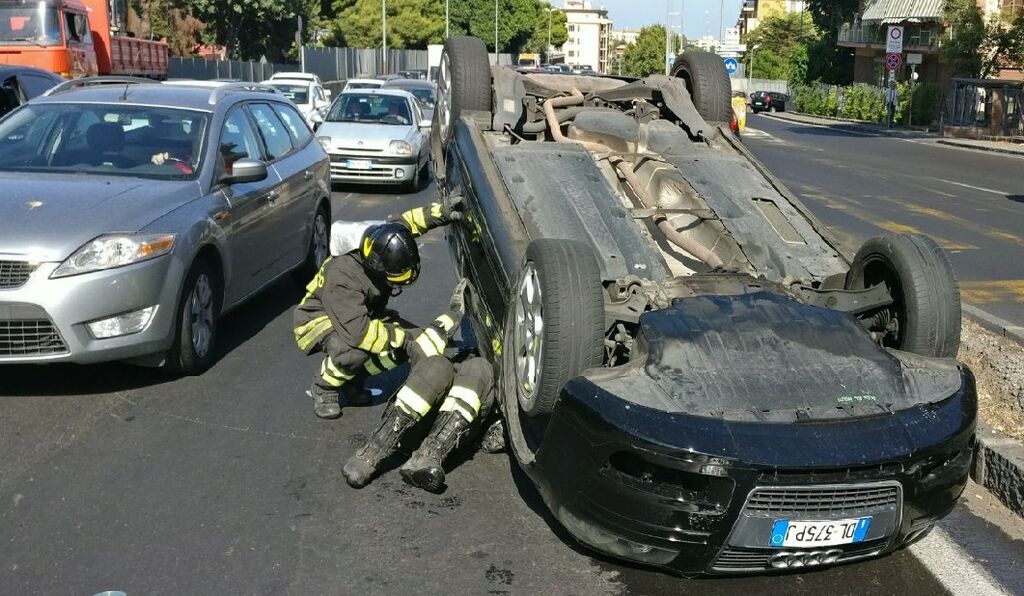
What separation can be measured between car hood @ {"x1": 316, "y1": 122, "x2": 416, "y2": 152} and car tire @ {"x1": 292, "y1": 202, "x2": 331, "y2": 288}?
6.70 m

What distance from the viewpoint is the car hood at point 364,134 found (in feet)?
52.8

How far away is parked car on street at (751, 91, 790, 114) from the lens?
212 feet

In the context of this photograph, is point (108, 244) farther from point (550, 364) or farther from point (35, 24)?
point (35, 24)

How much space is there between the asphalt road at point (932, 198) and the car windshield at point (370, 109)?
646 centimetres

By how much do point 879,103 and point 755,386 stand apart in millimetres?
51485

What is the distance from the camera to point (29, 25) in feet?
71.1

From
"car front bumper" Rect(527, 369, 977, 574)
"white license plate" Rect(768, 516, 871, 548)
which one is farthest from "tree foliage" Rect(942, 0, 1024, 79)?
"white license plate" Rect(768, 516, 871, 548)

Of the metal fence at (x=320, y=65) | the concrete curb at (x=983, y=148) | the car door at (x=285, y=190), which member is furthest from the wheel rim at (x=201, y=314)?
the concrete curb at (x=983, y=148)

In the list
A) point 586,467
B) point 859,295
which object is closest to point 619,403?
point 586,467

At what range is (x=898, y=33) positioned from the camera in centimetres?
4222

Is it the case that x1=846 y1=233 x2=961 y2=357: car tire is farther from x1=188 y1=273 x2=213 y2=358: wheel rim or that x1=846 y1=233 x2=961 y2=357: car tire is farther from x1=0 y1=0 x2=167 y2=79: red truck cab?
x1=0 y1=0 x2=167 y2=79: red truck cab

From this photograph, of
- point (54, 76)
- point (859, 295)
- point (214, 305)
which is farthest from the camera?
point (54, 76)

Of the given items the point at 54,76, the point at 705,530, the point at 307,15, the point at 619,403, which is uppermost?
the point at 307,15

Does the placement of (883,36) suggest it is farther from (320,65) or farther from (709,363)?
(709,363)
